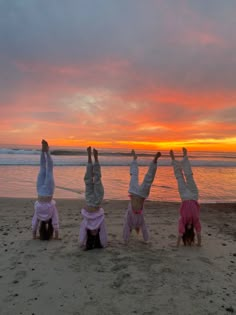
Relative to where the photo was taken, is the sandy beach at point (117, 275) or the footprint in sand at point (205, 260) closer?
the sandy beach at point (117, 275)

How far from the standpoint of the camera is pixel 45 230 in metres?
5.76

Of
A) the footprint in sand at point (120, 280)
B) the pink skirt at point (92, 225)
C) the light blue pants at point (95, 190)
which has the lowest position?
the footprint in sand at point (120, 280)

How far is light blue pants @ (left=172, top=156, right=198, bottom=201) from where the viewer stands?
5.71m

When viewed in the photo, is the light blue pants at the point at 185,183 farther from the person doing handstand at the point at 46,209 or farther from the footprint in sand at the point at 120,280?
the person doing handstand at the point at 46,209

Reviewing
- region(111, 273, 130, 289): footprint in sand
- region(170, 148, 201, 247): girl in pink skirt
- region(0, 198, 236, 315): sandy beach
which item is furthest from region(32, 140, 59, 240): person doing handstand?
region(170, 148, 201, 247): girl in pink skirt

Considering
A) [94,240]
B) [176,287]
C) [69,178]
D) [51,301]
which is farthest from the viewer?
[69,178]

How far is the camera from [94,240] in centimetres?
527

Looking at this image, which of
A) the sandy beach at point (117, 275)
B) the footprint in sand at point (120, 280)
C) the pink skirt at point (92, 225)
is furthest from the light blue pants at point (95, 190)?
the footprint in sand at point (120, 280)

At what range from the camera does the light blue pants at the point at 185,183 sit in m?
5.71

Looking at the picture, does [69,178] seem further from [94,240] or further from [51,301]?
[51,301]

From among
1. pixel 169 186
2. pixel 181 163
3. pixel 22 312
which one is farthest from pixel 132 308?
pixel 169 186

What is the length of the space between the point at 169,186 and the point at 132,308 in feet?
39.8

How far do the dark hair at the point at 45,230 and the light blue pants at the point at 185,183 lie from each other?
2.64 m

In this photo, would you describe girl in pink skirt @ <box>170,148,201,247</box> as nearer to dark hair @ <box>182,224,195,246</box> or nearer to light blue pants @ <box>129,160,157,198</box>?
dark hair @ <box>182,224,195,246</box>
